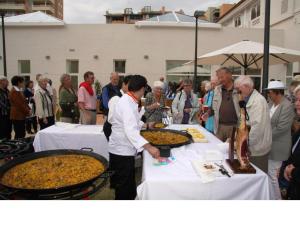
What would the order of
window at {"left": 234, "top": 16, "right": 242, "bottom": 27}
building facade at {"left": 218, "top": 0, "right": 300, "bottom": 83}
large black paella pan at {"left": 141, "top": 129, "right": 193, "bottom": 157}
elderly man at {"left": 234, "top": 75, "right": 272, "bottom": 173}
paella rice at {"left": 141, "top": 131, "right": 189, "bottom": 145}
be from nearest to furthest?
elderly man at {"left": 234, "top": 75, "right": 272, "bottom": 173}
large black paella pan at {"left": 141, "top": 129, "right": 193, "bottom": 157}
paella rice at {"left": 141, "top": 131, "right": 189, "bottom": 145}
building facade at {"left": 218, "top": 0, "right": 300, "bottom": 83}
window at {"left": 234, "top": 16, "right": 242, "bottom": 27}

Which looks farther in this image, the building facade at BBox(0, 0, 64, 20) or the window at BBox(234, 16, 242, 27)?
the building facade at BBox(0, 0, 64, 20)

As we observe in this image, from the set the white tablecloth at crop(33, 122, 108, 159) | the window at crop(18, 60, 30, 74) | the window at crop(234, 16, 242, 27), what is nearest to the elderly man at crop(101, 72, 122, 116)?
the white tablecloth at crop(33, 122, 108, 159)

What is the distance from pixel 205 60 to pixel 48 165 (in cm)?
567

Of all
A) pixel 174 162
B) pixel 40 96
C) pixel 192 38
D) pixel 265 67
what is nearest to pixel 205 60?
pixel 265 67

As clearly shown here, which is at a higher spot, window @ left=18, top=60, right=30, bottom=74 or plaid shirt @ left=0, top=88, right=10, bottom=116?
window @ left=18, top=60, right=30, bottom=74

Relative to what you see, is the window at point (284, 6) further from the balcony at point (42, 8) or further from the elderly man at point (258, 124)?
the balcony at point (42, 8)

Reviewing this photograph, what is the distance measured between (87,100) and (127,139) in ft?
10.0

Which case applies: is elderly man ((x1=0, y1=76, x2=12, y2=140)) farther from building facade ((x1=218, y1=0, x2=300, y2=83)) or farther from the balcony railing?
the balcony railing

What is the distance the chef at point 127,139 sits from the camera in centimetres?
258

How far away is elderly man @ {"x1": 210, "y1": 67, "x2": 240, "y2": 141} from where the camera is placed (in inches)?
155

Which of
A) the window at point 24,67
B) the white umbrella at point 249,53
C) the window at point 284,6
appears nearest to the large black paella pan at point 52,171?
the white umbrella at point 249,53

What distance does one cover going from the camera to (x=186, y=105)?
5.50 metres

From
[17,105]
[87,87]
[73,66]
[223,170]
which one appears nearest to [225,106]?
[223,170]

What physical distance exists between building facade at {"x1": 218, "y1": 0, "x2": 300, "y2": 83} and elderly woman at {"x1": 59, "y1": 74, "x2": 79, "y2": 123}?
9.18 meters
